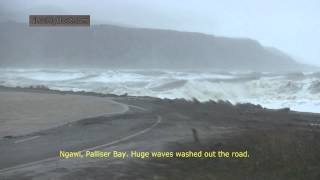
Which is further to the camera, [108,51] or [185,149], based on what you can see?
[108,51]

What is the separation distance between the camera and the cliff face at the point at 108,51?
171 m

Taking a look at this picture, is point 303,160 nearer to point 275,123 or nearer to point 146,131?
point 146,131

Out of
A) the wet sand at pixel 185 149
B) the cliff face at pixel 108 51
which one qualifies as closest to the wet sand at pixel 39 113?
the wet sand at pixel 185 149

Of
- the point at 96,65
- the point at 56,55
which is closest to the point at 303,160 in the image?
the point at 96,65

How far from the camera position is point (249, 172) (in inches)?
427

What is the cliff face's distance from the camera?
171 meters

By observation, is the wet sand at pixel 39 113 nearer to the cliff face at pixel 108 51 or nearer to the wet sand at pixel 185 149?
the wet sand at pixel 185 149

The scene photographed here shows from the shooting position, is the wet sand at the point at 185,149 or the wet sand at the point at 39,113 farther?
the wet sand at the point at 39,113

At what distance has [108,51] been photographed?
184750 mm

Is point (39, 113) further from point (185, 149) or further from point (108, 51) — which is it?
point (108, 51)

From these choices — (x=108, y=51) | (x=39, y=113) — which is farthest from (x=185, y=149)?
(x=108, y=51)

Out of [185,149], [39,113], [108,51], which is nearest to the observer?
[185,149]

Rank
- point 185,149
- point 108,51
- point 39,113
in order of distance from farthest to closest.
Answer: point 108,51
point 39,113
point 185,149

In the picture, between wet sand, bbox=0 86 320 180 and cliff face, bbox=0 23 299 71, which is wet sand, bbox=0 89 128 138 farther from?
cliff face, bbox=0 23 299 71
